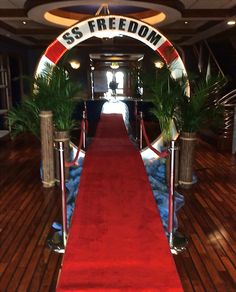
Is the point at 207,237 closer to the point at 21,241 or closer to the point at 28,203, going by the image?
the point at 21,241

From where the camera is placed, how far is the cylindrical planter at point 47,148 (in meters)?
4.67

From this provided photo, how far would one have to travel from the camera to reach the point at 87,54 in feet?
40.3

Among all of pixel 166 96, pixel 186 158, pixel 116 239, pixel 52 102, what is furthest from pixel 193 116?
pixel 116 239

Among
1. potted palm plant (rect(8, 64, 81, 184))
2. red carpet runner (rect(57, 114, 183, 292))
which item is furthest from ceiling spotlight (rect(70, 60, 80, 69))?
red carpet runner (rect(57, 114, 183, 292))

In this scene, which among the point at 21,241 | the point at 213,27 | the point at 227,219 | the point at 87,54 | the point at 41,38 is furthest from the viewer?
the point at 87,54

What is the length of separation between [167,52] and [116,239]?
335 cm

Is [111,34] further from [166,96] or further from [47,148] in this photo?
[47,148]

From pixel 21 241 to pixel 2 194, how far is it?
1.47 metres

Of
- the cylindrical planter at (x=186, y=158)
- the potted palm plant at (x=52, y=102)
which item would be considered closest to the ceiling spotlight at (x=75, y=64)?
the potted palm plant at (x=52, y=102)

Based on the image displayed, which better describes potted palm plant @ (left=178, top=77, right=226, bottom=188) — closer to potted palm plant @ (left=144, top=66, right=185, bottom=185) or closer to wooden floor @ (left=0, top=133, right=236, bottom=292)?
potted palm plant @ (left=144, top=66, right=185, bottom=185)

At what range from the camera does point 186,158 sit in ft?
15.6

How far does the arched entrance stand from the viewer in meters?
4.93

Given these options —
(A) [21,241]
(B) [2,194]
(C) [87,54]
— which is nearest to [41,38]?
(C) [87,54]

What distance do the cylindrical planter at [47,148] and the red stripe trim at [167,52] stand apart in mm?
1906
